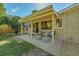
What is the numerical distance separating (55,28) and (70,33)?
101cm

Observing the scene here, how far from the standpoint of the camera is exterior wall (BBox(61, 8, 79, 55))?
6.15 metres

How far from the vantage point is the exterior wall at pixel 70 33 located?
6147 mm

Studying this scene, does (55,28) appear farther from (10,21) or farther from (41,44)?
(10,21)

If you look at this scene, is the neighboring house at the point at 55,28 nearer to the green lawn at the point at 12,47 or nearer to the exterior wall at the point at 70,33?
the exterior wall at the point at 70,33

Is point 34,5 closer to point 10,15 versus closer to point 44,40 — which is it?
point 10,15

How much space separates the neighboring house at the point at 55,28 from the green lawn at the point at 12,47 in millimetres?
434

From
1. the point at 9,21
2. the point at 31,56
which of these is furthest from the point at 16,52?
the point at 9,21

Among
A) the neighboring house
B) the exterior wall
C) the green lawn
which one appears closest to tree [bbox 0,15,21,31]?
the neighboring house

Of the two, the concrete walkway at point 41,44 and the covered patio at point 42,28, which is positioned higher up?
the covered patio at point 42,28

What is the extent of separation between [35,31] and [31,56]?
100cm

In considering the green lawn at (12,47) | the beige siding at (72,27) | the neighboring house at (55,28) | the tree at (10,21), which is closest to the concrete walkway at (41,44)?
the neighboring house at (55,28)

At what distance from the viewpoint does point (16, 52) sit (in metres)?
5.99

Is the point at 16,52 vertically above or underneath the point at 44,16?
underneath

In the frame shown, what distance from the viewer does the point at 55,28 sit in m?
6.36
